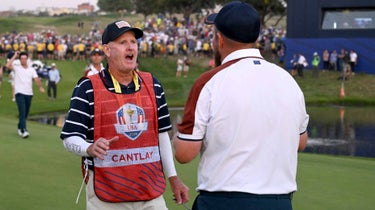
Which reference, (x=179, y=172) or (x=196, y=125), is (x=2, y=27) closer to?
(x=179, y=172)

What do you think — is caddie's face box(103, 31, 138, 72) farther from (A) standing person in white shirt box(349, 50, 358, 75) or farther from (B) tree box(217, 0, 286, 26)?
(B) tree box(217, 0, 286, 26)

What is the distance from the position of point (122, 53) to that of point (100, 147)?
2.66 feet

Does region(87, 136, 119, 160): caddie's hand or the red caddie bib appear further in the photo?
the red caddie bib

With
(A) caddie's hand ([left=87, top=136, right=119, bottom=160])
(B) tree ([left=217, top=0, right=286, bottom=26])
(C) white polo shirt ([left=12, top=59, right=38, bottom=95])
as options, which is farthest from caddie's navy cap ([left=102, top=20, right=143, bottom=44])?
(B) tree ([left=217, top=0, right=286, bottom=26])

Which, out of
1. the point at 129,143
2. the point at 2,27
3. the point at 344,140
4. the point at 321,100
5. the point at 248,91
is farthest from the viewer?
the point at 2,27

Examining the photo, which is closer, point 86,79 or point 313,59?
point 86,79

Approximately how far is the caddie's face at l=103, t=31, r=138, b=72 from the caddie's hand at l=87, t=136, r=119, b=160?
0.64 meters

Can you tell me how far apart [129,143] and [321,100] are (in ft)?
105

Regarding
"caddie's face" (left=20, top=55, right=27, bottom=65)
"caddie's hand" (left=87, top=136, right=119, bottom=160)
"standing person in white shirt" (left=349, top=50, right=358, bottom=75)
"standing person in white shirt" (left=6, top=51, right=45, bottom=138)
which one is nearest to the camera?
"caddie's hand" (left=87, top=136, right=119, bottom=160)

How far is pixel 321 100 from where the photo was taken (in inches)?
1444

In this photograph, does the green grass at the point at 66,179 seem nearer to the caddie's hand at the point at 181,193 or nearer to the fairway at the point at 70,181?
the fairway at the point at 70,181

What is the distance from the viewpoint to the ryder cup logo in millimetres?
5242

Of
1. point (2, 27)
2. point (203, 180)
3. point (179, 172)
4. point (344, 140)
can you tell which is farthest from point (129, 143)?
point (2, 27)

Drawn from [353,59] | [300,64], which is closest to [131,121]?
[300,64]
